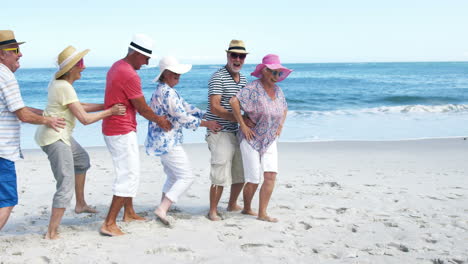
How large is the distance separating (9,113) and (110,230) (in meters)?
1.31

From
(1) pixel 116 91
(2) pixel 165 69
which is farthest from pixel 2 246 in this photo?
(2) pixel 165 69

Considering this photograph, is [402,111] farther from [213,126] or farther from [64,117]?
[64,117]

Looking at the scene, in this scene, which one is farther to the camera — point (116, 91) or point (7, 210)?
point (116, 91)

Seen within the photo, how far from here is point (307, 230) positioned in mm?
4414

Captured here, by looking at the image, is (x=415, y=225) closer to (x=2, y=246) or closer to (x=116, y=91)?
(x=116, y=91)

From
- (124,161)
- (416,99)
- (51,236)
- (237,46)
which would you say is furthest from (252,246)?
(416,99)

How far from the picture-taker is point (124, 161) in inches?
160

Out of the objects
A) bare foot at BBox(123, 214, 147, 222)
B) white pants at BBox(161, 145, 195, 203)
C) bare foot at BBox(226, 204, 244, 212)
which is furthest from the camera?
bare foot at BBox(226, 204, 244, 212)

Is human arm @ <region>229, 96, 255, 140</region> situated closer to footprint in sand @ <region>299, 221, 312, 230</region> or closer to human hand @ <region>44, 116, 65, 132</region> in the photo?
footprint in sand @ <region>299, 221, 312, 230</region>

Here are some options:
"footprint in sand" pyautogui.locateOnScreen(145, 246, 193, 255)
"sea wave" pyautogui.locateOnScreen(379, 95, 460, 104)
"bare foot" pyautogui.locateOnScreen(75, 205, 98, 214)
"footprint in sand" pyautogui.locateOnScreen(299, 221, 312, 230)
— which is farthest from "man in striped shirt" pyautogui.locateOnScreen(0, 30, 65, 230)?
"sea wave" pyautogui.locateOnScreen(379, 95, 460, 104)

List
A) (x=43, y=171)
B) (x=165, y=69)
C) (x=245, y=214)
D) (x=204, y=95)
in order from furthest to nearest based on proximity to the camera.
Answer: (x=204, y=95), (x=43, y=171), (x=245, y=214), (x=165, y=69)

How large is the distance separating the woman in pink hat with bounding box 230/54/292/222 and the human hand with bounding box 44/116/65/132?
1.50m

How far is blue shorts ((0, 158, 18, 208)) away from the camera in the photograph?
354 cm

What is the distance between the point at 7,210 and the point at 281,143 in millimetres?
6938
